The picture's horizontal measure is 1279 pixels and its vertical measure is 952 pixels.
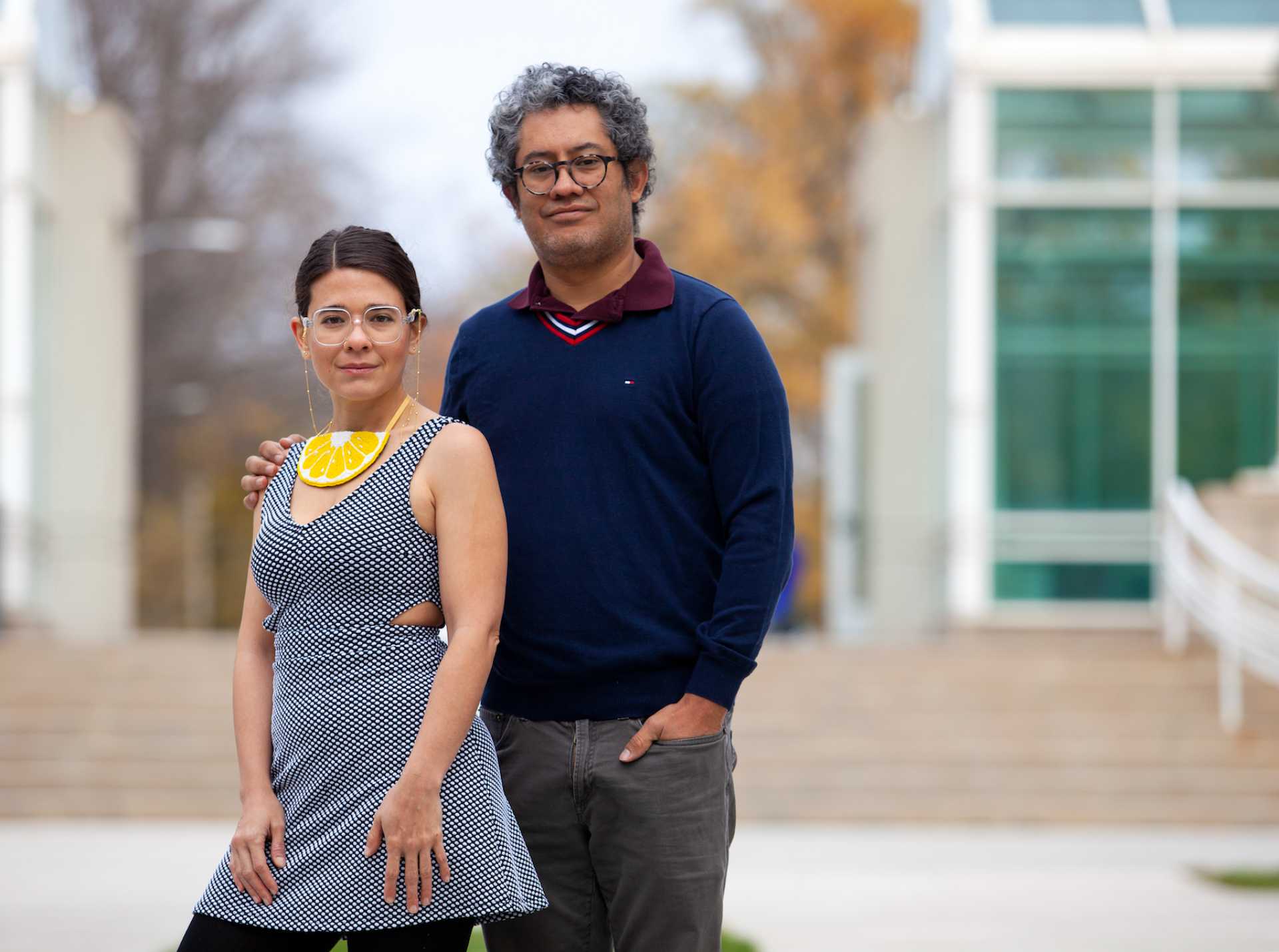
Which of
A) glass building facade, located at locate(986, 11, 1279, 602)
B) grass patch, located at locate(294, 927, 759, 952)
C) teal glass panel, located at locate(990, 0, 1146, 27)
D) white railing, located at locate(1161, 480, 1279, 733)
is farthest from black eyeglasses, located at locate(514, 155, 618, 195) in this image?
teal glass panel, located at locate(990, 0, 1146, 27)

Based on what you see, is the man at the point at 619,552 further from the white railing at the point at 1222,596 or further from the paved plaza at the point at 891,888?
the white railing at the point at 1222,596

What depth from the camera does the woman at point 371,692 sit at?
293 cm

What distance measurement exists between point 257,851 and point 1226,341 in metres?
16.9

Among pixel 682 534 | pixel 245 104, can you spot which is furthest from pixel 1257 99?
pixel 245 104

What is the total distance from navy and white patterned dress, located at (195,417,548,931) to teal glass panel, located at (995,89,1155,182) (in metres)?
16.5

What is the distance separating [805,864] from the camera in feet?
30.3

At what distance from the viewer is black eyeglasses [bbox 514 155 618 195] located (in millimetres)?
3293

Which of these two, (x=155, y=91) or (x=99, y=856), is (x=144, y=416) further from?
(x=99, y=856)

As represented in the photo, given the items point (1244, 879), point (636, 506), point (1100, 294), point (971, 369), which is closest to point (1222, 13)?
point (1100, 294)

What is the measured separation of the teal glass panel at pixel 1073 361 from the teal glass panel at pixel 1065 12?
2021 millimetres

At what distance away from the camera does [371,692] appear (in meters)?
2.99

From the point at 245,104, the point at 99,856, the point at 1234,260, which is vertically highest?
the point at 245,104

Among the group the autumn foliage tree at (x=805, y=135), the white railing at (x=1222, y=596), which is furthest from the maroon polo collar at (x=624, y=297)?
the autumn foliage tree at (x=805, y=135)

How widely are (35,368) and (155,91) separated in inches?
559
